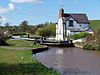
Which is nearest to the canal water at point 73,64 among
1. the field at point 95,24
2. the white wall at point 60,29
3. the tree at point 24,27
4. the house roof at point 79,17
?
the white wall at point 60,29

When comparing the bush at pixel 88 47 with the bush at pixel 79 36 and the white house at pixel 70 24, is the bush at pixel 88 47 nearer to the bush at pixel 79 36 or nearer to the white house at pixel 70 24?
the bush at pixel 79 36

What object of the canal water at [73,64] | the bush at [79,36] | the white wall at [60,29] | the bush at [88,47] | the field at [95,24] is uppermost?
the field at [95,24]

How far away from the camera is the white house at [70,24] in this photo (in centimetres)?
9800

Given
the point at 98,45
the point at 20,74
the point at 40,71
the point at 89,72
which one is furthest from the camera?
the point at 98,45

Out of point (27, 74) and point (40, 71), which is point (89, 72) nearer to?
point (40, 71)

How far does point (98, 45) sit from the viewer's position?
70375 mm

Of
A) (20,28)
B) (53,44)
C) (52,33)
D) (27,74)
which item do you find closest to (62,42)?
(53,44)

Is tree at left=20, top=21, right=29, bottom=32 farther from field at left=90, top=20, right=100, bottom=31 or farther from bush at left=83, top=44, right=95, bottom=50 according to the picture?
bush at left=83, top=44, right=95, bottom=50

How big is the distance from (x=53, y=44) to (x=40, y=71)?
53.5 metres

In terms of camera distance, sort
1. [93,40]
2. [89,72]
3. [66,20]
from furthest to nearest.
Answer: [66,20]
[93,40]
[89,72]

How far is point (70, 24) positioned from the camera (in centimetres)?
9912

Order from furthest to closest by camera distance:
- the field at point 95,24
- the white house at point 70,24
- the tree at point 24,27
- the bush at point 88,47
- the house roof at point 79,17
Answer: the tree at point 24,27
the field at point 95,24
the house roof at point 79,17
the white house at point 70,24
the bush at point 88,47

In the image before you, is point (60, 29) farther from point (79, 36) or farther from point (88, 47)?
point (88, 47)

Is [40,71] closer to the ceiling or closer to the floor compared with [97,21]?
closer to the floor
